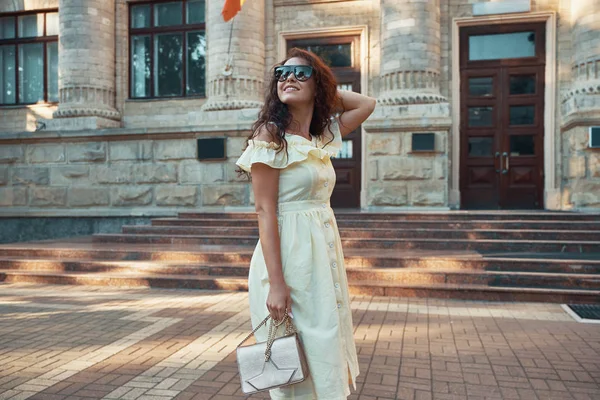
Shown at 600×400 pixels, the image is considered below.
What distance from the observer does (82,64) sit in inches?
523

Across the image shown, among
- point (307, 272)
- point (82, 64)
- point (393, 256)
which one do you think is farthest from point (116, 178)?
point (307, 272)

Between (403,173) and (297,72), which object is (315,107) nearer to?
(297,72)

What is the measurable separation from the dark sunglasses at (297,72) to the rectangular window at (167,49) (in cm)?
1197

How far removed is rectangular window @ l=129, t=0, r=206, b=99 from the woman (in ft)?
39.3

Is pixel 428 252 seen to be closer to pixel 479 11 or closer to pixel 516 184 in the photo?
pixel 516 184

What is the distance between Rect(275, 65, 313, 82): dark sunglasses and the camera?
239 cm

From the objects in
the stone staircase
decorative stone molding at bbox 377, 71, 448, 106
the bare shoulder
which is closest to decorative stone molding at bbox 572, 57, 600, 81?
decorative stone molding at bbox 377, 71, 448, 106

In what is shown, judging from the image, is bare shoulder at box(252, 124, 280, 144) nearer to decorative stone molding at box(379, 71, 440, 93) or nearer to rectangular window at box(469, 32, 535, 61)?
decorative stone molding at box(379, 71, 440, 93)

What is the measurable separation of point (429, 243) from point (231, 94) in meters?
6.01

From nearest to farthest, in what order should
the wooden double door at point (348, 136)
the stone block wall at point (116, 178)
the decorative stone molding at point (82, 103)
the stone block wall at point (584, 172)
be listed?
the stone block wall at point (584, 172) → the stone block wall at point (116, 178) → the decorative stone molding at point (82, 103) → the wooden double door at point (348, 136)

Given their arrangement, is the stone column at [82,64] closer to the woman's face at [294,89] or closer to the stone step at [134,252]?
the stone step at [134,252]

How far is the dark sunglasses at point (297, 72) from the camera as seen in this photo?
2.39 meters

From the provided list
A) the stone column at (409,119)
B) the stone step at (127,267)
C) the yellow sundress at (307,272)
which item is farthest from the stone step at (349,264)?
the yellow sundress at (307,272)

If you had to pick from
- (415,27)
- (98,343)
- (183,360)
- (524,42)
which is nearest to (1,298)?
(98,343)
